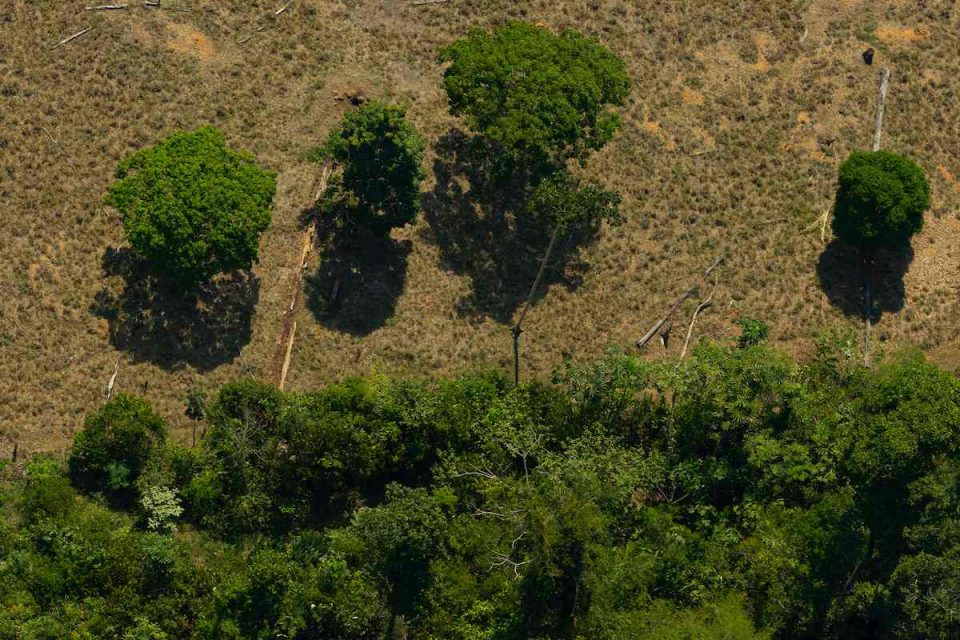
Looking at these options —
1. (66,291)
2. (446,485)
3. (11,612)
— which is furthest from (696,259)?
(11,612)

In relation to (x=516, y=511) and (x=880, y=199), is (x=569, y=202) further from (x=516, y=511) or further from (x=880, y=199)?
(x=516, y=511)

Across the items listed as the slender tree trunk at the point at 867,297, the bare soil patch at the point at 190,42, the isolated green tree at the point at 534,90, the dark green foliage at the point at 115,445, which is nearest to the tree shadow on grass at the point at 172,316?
the dark green foliage at the point at 115,445

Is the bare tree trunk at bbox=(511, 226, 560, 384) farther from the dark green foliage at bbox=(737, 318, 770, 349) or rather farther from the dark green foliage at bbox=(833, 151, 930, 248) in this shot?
the dark green foliage at bbox=(833, 151, 930, 248)

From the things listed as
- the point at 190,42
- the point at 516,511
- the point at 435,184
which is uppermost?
the point at 190,42

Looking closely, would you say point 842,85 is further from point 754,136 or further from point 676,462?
point 676,462

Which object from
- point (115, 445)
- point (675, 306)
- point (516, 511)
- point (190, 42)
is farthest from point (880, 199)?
point (115, 445)
